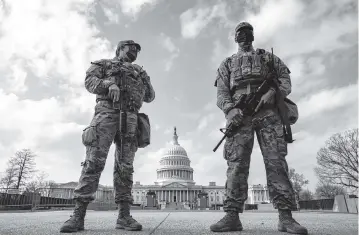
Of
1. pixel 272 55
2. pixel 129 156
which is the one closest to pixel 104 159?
pixel 129 156

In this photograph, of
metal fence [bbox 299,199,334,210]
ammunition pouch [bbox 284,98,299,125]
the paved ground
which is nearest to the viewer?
the paved ground

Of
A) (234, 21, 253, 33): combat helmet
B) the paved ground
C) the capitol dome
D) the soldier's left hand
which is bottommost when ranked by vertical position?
the paved ground

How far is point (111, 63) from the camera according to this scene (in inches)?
156

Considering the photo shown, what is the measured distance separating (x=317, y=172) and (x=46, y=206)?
2501cm

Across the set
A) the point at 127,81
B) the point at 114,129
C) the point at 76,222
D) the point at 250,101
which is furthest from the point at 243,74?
the point at 76,222

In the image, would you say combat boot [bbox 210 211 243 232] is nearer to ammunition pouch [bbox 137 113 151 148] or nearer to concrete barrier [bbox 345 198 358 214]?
ammunition pouch [bbox 137 113 151 148]

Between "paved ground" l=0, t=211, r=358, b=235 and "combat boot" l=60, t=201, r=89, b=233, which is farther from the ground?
"combat boot" l=60, t=201, r=89, b=233

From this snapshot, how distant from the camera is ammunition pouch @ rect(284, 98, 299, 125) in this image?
11.4 feet

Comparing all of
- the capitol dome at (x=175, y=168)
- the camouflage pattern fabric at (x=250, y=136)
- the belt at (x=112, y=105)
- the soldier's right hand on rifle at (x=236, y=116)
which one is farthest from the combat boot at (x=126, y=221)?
the capitol dome at (x=175, y=168)

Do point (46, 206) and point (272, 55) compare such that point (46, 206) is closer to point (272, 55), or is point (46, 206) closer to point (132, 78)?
point (132, 78)

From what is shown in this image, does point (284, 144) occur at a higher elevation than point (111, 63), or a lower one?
lower

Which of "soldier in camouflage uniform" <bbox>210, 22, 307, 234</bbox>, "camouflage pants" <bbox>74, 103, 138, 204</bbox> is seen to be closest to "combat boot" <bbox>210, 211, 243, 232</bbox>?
"soldier in camouflage uniform" <bbox>210, 22, 307, 234</bbox>

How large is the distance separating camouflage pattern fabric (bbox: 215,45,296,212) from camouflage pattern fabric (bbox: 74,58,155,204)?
4.02ft

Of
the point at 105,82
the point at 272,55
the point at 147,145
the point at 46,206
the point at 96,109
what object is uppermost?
the point at 272,55
